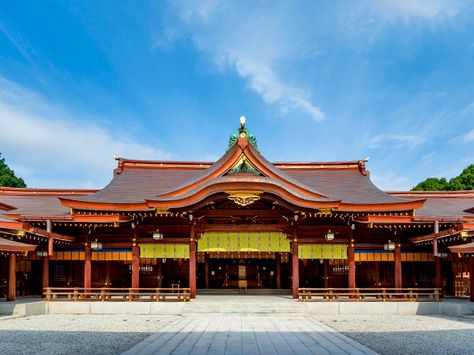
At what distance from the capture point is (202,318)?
56.9ft

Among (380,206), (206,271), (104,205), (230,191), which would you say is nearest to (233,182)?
(230,191)

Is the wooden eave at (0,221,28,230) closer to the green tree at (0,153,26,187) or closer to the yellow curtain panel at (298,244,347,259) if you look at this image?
the yellow curtain panel at (298,244,347,259)

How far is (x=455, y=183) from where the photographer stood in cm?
5153

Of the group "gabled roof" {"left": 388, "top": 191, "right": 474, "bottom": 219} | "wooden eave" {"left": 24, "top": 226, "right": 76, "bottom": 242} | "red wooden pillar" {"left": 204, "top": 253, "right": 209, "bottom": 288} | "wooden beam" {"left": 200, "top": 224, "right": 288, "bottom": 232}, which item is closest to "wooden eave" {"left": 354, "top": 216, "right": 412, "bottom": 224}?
"gabled roof" {"left": 388, "top": 191, "right": 474, "bottom": 219}

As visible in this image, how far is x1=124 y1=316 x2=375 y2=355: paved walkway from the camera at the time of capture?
11.0 m

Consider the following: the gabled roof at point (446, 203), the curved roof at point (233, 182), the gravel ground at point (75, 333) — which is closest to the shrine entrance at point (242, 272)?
the curved roof at point (233, 182)

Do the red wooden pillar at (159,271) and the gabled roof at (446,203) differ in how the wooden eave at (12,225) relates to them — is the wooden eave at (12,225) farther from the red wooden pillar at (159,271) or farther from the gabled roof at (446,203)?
the gabled roof at (446,203)

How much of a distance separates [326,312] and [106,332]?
924 cm

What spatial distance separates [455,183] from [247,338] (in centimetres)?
4576

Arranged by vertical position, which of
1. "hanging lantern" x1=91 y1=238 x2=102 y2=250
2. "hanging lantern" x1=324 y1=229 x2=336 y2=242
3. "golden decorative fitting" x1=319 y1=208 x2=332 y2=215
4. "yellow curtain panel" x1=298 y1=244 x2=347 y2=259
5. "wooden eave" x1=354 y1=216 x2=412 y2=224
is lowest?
"yellow curtain panel" x1=298 y1=244 x2=347 y2=259

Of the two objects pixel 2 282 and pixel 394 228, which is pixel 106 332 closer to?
pixel 2 282

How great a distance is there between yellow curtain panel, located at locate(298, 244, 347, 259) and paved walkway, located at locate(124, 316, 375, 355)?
4.67 m

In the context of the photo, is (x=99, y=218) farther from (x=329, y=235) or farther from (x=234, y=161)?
(x=329, y=235)

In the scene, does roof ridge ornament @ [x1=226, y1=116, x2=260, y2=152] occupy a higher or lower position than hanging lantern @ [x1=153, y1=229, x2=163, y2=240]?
higher
